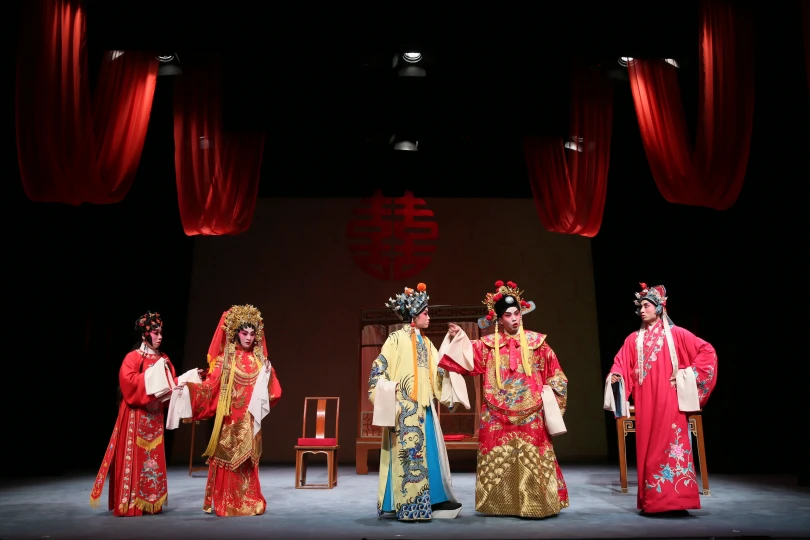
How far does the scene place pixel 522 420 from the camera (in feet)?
13.3

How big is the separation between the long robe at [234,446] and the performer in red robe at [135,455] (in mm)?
274

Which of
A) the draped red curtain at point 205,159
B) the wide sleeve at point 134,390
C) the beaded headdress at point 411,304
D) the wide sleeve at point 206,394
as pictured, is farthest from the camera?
the draped red curtain at point 205,159

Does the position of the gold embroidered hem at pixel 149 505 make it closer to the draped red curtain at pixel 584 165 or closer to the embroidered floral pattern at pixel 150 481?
the embroidered floral pattern at pixel 150 481

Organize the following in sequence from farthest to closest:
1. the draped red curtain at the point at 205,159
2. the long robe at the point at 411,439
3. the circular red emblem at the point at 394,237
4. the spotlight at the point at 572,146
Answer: the circular red emblem at the point at 394,237, the spotlight at the point at 572,146, the draped red curtain at the point at 205,159, the long robe at the point at 411,439

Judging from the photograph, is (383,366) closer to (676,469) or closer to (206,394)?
(206,394)

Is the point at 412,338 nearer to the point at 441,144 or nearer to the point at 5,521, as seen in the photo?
the point at 5,521

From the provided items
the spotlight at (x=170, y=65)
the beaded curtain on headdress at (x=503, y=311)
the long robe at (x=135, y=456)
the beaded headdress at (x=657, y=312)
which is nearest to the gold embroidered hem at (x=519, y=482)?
the beaded curtain on headdress at (x=503, y=311)

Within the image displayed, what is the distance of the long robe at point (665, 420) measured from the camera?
401 centimetres

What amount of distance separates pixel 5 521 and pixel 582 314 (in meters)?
5.89

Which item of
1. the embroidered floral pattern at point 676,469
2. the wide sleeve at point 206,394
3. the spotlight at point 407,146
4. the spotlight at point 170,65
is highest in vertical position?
the spotlight at point 407,146

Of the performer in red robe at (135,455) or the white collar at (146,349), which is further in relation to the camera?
the white collar at (146,349)

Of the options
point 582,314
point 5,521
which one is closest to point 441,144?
point 582,314

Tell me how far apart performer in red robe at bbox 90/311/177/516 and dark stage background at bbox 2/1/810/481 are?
198 cm

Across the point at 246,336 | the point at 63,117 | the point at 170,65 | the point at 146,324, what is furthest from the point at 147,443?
the point at 170,65
